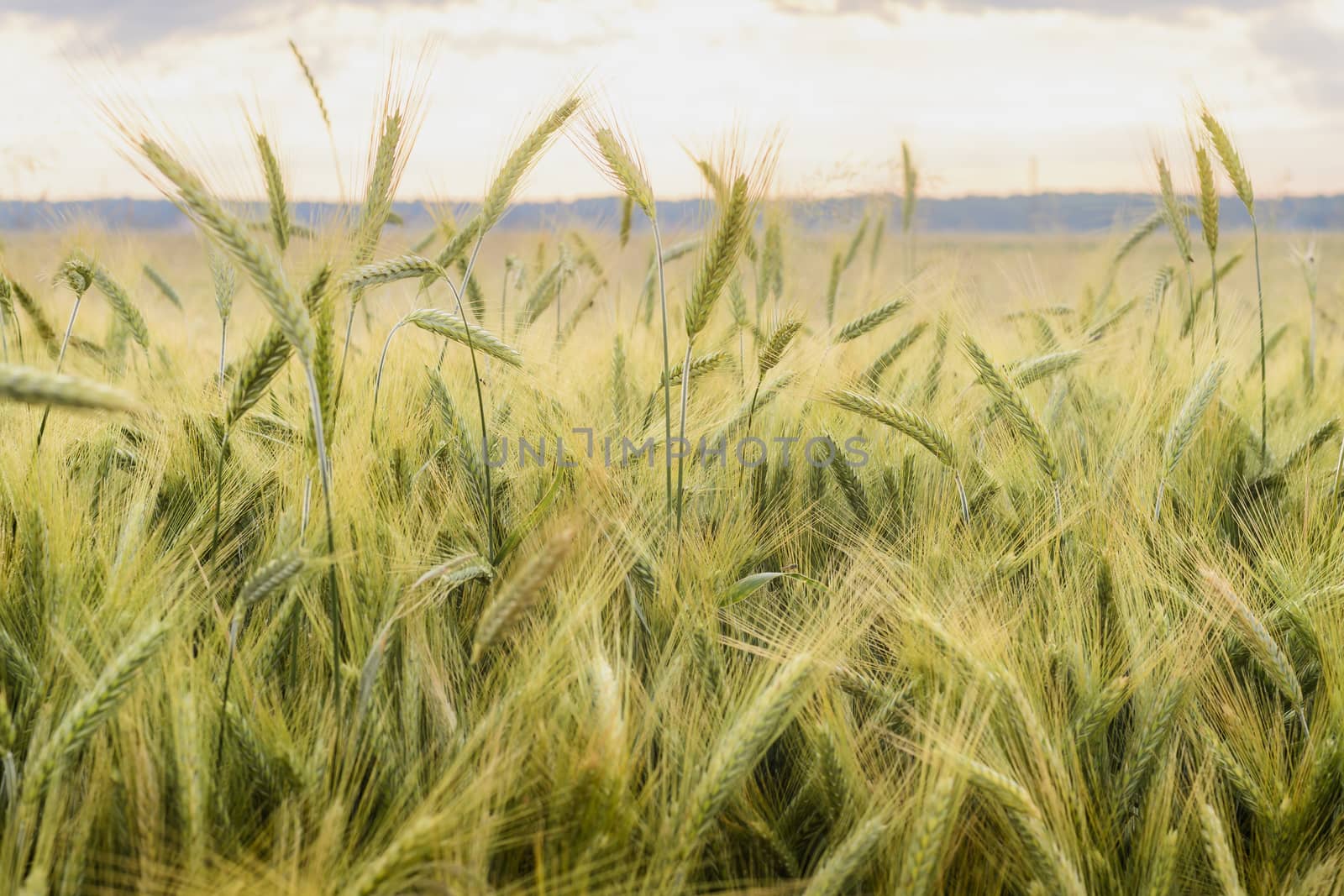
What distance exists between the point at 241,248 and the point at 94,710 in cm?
52

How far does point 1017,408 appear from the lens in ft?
5.20

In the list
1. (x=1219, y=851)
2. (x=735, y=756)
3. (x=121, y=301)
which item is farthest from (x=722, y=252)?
(x=121, y=301)

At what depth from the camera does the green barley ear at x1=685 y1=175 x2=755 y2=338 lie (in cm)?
151

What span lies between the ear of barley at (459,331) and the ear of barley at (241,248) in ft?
1.48

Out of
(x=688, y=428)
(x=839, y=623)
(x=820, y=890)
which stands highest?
(x=688, y=428)

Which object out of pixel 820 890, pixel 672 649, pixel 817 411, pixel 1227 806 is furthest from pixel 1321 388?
pixel 820 890

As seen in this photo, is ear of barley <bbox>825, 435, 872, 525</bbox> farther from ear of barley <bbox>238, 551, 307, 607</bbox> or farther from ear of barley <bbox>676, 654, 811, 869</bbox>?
ear of barley <bbox>238, 551, 307, 607</bbox>

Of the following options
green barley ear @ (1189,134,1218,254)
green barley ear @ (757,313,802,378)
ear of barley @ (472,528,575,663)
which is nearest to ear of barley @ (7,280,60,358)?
green barley ear @ (757,313,802,378)

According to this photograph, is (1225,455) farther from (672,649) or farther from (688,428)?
(672,649)

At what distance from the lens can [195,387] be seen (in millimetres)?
2045

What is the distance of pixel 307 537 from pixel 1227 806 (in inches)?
55.6

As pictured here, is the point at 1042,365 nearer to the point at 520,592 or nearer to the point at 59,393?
the point at 520,592

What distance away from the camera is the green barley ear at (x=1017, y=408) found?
1547mm

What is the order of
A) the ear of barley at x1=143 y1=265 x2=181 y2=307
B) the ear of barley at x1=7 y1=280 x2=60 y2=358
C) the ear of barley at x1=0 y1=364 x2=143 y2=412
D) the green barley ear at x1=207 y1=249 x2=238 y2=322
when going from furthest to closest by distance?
the ear of barley at x1=143 y1=265 x2=181 y2=307
the ear of barley at x1=7 y1=280 x2=60 y2=358
the green barley ear at x1=207 y1=249 x2=238 y2=322
the ear of barley at x1=0 y1=364 x2=143 y2=412
